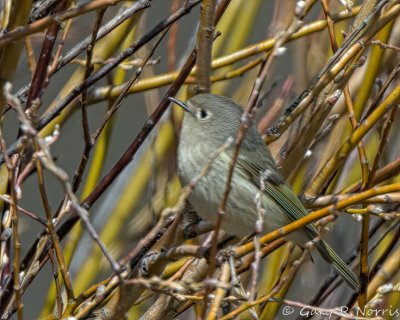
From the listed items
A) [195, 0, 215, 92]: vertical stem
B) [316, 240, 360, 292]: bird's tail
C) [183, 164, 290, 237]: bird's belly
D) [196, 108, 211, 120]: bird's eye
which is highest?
[196, 108, 211, 120]: bird's eye

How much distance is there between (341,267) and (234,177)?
49 centimetres

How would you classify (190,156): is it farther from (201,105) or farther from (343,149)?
(343,149)

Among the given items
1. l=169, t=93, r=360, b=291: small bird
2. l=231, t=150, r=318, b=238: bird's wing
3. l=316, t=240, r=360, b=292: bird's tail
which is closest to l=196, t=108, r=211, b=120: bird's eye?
l=169, t=93, r=360, b=291: small bird

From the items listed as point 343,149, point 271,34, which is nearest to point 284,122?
point 343,149

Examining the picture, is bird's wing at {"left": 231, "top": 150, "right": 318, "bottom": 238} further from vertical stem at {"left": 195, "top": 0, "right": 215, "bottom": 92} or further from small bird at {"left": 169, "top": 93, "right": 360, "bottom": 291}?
vertical stem at {"left": 195, "top": 0, "right": 215, "bottom": 92}

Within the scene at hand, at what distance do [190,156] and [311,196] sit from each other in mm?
476

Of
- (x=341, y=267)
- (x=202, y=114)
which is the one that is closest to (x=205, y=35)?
(x=202, y=114)

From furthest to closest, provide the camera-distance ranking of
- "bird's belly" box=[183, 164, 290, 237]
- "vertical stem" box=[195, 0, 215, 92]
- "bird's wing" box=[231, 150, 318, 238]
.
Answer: "bird's wing" box=[231, 150, 318, 238], "bird's belly" box=[183, 164, 290, 237], "vertical stem" box=[195, 0, 215, 92]

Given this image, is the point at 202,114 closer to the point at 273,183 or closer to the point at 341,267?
the point at 273,183

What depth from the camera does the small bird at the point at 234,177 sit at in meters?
2.72

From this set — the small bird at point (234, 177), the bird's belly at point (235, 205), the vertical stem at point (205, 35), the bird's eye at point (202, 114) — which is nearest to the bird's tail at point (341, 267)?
the small bird at point (234, 177)

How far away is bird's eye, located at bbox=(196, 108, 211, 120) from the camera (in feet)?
9.62

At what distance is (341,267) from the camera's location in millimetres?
2812

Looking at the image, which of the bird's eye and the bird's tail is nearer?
the bird's tail
